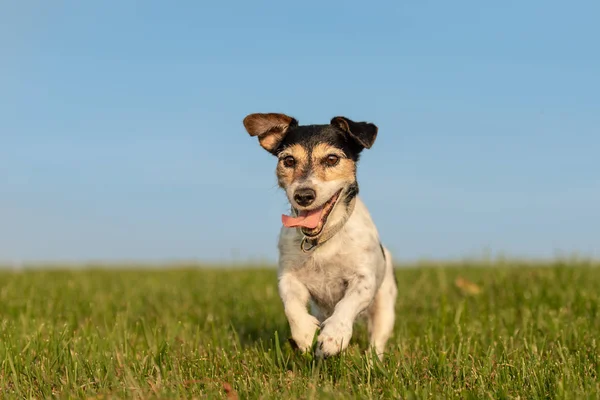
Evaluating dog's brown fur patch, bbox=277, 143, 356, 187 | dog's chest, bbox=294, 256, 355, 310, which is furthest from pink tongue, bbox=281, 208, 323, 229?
dog's chest, bbox=294, 256, 355, 310

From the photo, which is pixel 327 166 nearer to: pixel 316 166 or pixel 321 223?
pixel 316 166

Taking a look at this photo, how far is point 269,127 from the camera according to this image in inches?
257

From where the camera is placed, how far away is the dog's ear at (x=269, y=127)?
647 centimetres

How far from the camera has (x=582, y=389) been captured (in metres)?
4.71

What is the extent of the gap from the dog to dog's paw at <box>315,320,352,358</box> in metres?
0.19

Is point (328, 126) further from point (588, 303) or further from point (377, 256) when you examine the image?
point (588, 303)

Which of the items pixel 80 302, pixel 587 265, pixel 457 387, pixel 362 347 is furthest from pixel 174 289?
pixel 587 265

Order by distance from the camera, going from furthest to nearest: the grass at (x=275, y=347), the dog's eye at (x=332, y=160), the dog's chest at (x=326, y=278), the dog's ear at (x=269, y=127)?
the dog's ear at (x=269, y=127) < the dog's chest at (x=326, y=278) < the dog's eye at (x=332, y=160) < the grass at (x=275, y=347)

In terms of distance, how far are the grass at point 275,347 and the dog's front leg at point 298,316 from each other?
0.24 meters

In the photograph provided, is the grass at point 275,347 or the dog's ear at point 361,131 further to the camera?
Answer: the dog's ear at point 361,131

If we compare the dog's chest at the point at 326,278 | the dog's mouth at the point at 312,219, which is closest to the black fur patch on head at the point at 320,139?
the dog's mouth at the point at 312,219

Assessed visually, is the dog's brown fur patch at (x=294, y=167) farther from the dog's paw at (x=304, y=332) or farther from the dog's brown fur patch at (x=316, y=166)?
the dog's paw at (x=304, y=332)

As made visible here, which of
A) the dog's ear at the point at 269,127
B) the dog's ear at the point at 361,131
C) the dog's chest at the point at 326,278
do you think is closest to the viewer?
the dog's ear at the point at 361,131

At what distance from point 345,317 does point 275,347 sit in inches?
57.4
